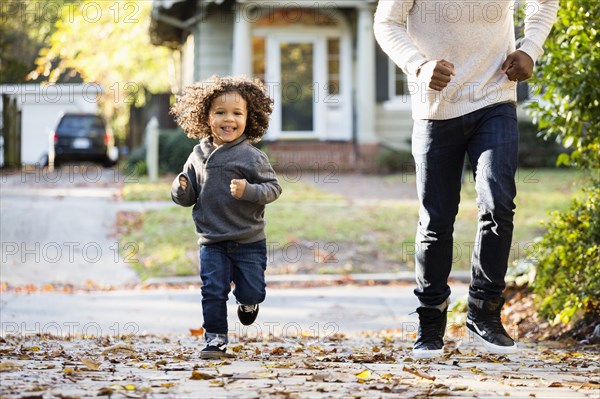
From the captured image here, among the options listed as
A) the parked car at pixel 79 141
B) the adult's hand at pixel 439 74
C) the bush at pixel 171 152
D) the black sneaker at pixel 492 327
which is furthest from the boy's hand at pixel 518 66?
the parked car at pixel 79 141

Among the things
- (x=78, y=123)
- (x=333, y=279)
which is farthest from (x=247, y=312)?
(x=78, y=123)

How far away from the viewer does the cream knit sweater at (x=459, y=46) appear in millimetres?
5082

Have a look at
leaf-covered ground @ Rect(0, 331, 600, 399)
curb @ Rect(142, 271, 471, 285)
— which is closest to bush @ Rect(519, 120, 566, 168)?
curb @ Rect(142, 271, 471, 285)

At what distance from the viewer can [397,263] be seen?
11.9 metres

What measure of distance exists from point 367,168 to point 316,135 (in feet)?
5.90

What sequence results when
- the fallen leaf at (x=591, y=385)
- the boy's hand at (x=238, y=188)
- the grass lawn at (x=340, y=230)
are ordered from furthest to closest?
the grass lawn at (x=340, y=230), the boy's hand at (x=238, y=188), the fallen leaf at (x=591, y=385)

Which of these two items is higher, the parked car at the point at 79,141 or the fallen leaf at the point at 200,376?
the parked car at the point at 79,141

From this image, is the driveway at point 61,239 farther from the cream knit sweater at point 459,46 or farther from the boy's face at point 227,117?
the cream knit sweater at point 459,46

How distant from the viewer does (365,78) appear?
22.5 m

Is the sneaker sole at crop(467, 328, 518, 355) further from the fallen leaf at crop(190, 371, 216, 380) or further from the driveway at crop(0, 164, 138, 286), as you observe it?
the driveway at crop(0, 164, 138, 286)

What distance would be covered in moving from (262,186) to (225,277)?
1.65 feet

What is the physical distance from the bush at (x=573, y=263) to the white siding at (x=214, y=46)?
17565mm

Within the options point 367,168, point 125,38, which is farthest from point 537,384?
point 125,38

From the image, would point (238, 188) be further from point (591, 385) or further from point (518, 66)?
point (591, 385)
